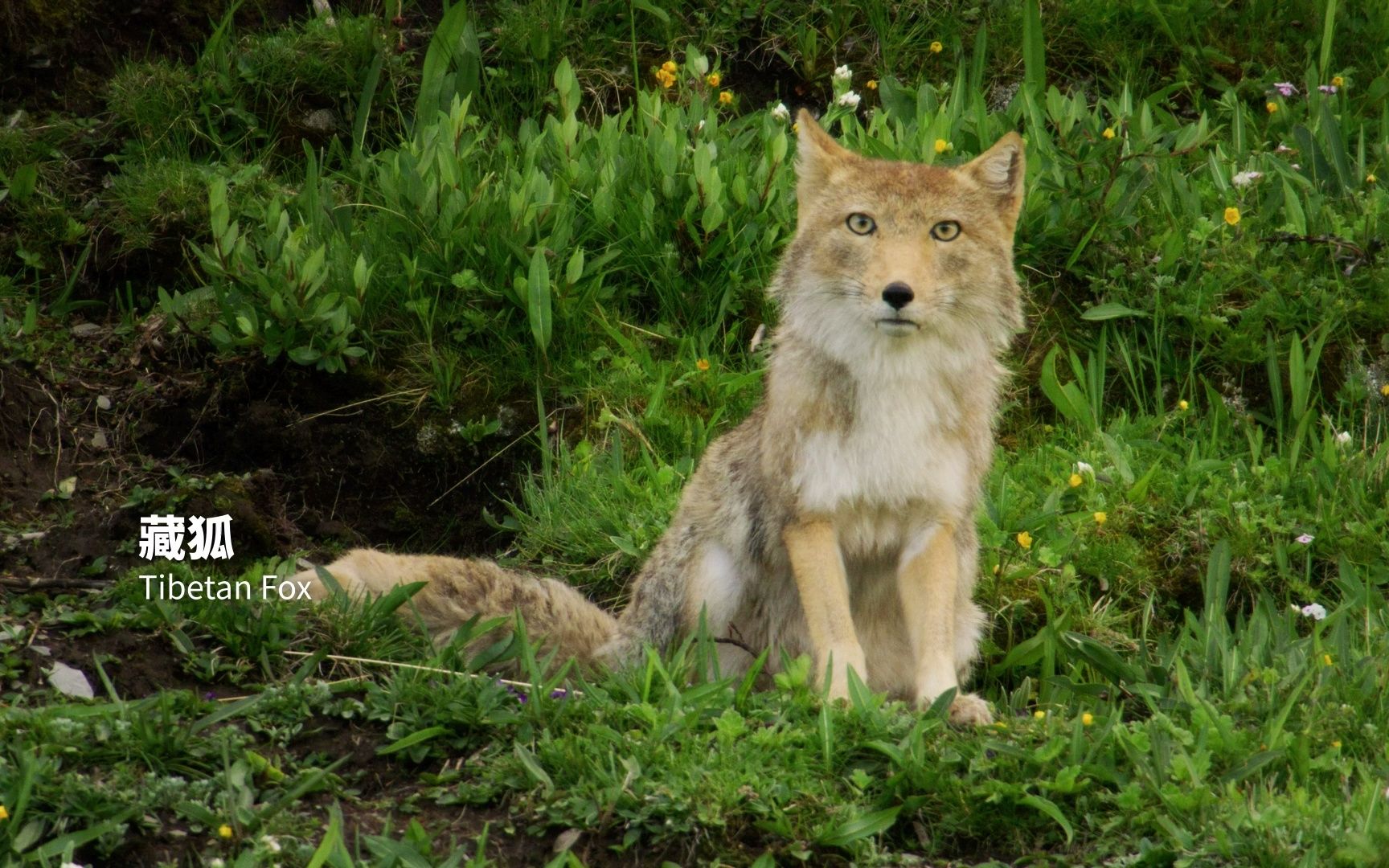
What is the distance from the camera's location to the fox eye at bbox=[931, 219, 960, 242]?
4.68m

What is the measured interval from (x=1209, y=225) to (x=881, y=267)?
9.24 ft

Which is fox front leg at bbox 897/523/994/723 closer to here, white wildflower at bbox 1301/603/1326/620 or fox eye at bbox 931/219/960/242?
fox eye at bbox 931/219/960/242

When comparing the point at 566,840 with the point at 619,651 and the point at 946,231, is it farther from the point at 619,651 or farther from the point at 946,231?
the point at 946,231

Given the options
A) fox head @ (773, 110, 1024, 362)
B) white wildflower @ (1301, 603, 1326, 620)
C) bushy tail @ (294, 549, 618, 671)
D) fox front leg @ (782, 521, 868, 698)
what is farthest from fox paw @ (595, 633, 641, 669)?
white wildflower @ (1301, 603, 1326, 620)

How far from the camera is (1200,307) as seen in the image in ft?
21.5

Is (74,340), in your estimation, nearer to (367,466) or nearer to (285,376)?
(285,376)

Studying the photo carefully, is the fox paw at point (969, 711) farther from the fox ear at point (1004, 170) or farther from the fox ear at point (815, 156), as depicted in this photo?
the fox ear at point (815, 156)

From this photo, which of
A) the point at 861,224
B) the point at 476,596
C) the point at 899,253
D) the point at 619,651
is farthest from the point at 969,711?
the point at 476,596

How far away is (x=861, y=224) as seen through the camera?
15.3 feet

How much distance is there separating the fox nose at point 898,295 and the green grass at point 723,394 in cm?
120

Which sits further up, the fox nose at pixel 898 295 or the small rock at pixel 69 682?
the fox nose at pixel 898 295

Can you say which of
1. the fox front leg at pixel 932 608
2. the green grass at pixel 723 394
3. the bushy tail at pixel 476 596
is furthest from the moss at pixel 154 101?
the fox front leg at pixel 932 608

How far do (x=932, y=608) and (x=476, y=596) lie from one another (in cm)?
157

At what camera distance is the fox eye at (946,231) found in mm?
4680
